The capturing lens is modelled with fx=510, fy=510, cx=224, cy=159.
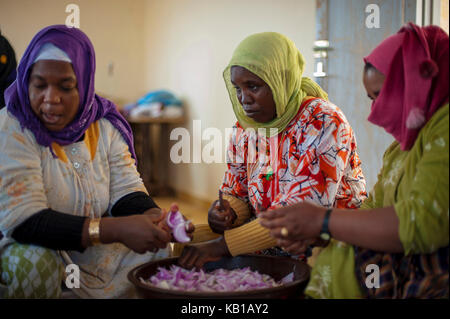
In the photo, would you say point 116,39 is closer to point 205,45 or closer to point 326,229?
point 205,45

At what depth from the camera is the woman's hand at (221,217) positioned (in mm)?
2189

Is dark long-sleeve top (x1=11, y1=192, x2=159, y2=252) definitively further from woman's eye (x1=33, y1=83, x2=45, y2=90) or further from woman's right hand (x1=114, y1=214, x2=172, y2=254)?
woman's eye (x1=33, y1=83, x2=45, y2=90)

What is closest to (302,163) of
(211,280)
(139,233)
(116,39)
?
(211,280)

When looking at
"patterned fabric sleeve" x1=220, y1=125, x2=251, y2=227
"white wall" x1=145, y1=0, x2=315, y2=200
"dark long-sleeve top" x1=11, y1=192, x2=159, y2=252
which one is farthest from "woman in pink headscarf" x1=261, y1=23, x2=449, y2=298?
"white wall" x1=145, y1=0, x2=315, y2=200

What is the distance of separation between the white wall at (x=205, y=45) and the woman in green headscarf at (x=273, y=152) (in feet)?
5.60

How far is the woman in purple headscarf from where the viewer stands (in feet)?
5.59

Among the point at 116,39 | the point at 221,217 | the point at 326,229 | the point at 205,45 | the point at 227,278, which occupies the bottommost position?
the point at 227,278

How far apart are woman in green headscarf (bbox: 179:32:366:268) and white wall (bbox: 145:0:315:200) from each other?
5.60ft

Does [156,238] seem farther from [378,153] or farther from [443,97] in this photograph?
[378,153]

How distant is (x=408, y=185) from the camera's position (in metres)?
1.46

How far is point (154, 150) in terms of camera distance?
695 cm

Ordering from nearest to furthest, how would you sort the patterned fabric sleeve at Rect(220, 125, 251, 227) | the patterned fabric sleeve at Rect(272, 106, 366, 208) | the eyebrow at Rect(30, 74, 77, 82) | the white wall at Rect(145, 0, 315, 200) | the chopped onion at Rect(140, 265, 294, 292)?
the chopped onion at Rect(140, 265, 294, 292) → the eyebrow at Rect(30, 74, 77, 82) → the patterned fabric sleeve at Rect(272, 106, 366, 208) → the patterned fabric sleeve at Rect(220, 125, 251, 227) → the white wall at Rect(145, 0, 315, 200)

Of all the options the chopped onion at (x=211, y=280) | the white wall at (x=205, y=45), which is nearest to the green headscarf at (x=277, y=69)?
the chopped onion at (x=211, y=280)

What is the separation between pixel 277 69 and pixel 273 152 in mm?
353
